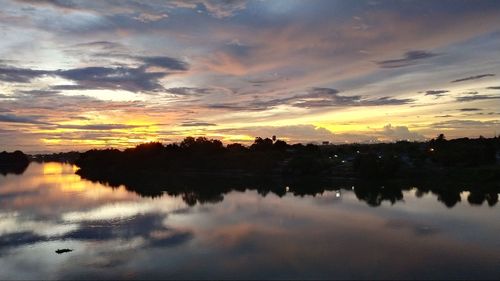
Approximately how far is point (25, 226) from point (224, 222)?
15.7 m

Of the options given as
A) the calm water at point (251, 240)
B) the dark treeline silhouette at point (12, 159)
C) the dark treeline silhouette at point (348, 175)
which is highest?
the dark treeline silhouette at point (12, 159)

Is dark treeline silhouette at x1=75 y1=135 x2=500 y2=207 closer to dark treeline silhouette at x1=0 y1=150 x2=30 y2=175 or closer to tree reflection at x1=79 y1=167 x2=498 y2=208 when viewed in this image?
tree reflection at x1=79 y1=167 x2=498 y2=208

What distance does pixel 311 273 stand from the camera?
71.4ft

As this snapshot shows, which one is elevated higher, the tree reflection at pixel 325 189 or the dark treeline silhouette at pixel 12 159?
the dark treeline silhouette at pixel 12 159

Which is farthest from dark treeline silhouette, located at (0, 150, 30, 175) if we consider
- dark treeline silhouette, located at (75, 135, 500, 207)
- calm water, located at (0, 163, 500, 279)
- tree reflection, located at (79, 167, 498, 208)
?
calm water, located at (0, 163, 500, 279)

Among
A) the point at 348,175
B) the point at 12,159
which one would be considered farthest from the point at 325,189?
the point at 12,159

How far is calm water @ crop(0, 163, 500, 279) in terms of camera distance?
2262 cm

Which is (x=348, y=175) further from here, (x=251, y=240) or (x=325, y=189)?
(x=251, y=240)

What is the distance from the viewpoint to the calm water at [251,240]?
891 inches

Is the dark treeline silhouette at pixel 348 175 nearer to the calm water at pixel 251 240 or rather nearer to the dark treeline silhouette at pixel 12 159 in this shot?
the calm water at pixel 251 240

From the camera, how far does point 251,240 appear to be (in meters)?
30.0

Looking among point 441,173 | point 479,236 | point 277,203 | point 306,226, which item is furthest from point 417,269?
point 441,173

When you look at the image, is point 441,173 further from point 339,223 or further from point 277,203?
point 339,223

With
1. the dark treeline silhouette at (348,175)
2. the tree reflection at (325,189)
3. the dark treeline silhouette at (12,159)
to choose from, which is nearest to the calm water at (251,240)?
the tree reflection at (325,189)
